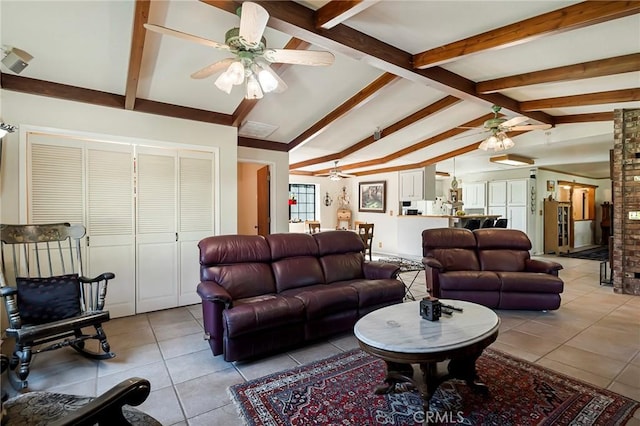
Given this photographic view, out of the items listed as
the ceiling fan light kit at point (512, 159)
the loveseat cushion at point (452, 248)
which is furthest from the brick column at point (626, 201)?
the ceiling fan light kit at point (512, 159)

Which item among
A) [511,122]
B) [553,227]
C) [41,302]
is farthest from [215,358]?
[553,227]

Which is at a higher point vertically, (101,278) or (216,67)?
(216,67)

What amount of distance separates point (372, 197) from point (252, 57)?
306 inches

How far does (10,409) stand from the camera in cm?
124

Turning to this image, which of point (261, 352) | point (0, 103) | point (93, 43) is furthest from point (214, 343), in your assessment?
point (0, 103)

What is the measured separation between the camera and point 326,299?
2.99 meters

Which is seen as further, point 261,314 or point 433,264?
point 433,264

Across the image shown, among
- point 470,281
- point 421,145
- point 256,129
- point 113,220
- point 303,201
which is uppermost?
point 421,145

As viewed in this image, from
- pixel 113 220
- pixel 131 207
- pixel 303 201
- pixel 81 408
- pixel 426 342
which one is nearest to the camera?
pixel 81 408

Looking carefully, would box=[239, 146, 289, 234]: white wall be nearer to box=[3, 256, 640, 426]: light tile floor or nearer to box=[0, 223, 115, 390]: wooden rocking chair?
box=[3, 256, 640, 426]: light tile floor

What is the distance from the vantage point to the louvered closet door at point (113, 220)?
3623 mm

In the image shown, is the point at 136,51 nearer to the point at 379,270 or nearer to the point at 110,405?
the point at 110,405

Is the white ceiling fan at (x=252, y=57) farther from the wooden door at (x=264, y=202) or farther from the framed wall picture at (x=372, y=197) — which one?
the framed wall picture at (x=372, y=197)

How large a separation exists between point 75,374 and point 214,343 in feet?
3.50
